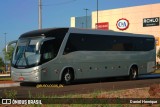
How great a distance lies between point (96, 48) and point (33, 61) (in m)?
5.26

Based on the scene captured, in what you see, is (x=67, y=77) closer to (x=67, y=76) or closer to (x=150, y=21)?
(x=67, y=76)

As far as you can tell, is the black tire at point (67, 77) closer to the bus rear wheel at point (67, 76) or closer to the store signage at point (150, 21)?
the bus rear wheel at point (67, 76)

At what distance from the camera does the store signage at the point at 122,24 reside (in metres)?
93.2

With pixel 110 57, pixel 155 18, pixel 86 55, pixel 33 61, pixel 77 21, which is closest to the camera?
pixel 33 61

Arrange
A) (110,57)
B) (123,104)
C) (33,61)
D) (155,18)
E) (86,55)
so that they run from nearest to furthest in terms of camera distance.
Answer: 1. (123,104)
2. (33,61)
3. (86,55)
4. (110,57)
5. (155,18)

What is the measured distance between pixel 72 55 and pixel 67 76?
4.23 feet

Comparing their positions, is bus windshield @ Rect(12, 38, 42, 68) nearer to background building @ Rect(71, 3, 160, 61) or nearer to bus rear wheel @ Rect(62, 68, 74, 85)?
bus rear wheel @ Rect(62, 68, 74, 85)

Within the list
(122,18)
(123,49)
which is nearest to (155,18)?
(122,18)

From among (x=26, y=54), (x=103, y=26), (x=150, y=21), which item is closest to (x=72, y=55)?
(x=26, y=54)

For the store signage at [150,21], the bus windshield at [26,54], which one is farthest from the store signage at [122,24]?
the bus windshield at [26,54]

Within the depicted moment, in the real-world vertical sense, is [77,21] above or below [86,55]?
above

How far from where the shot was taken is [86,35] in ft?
84.2

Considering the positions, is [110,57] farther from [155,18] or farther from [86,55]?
[155,18]

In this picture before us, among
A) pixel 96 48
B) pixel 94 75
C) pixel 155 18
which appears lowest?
pixel 94 75
